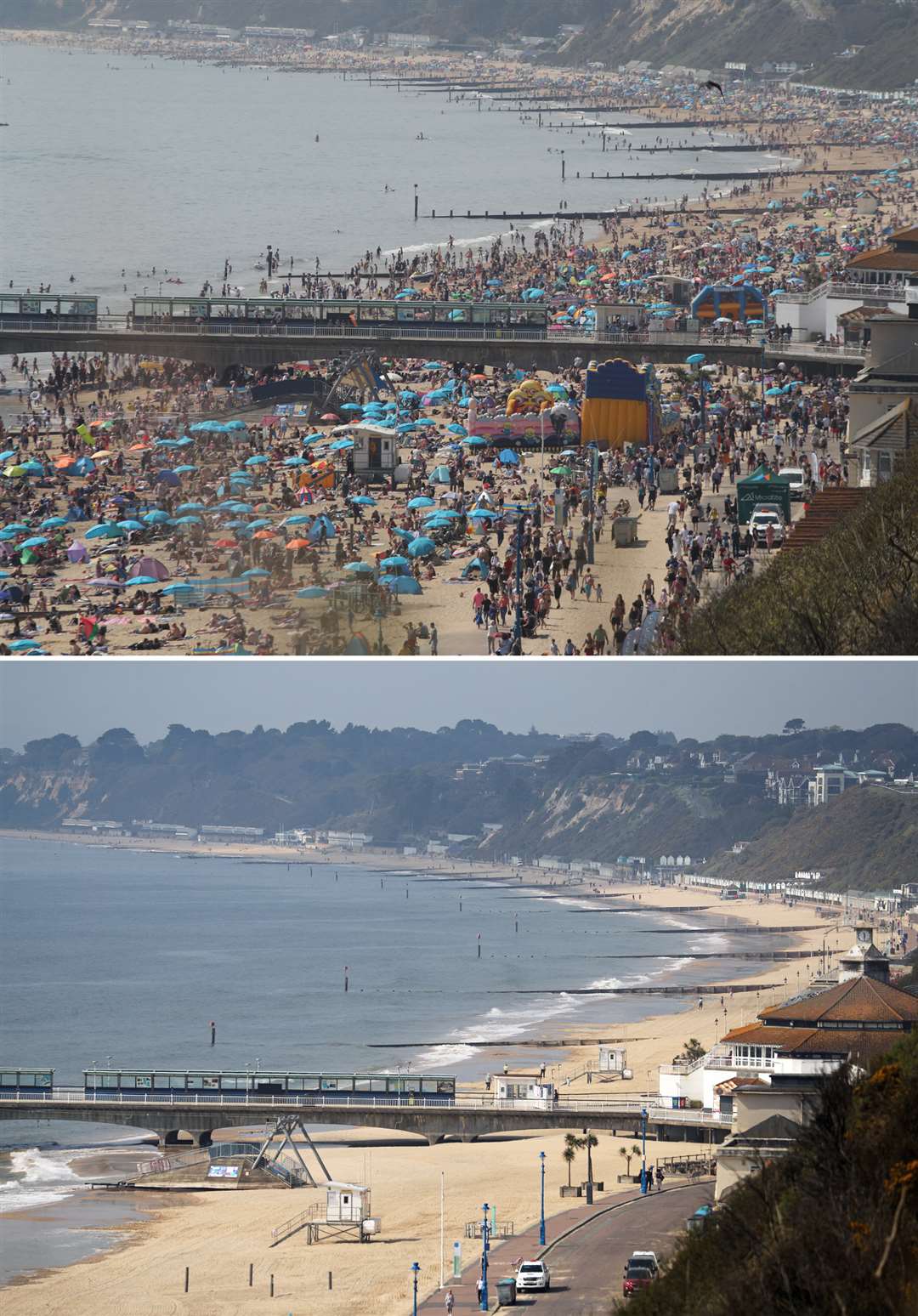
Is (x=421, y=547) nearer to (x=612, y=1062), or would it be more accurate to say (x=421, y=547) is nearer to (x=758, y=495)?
(x=758, y=495)

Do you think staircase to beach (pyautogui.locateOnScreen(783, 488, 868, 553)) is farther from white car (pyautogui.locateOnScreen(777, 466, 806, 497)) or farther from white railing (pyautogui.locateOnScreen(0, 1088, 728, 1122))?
white railing (pyautogui.locateOnScreen(0, 1088, 728, 1122))

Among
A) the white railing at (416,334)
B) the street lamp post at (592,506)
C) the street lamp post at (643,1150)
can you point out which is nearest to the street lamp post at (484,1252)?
the street lamp post at (643,1150)

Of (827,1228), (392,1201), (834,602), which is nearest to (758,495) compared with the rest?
(834,602)

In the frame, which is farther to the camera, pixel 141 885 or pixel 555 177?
pixel 555 177

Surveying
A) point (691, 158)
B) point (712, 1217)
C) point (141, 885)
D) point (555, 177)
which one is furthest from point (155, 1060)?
point (691, 158)

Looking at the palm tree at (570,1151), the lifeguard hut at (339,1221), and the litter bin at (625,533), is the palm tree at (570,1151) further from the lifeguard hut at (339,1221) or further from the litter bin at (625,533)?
the litter bin at (625,533)

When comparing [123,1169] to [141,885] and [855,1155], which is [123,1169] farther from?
[141,885]

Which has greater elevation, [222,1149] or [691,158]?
[691,158]
